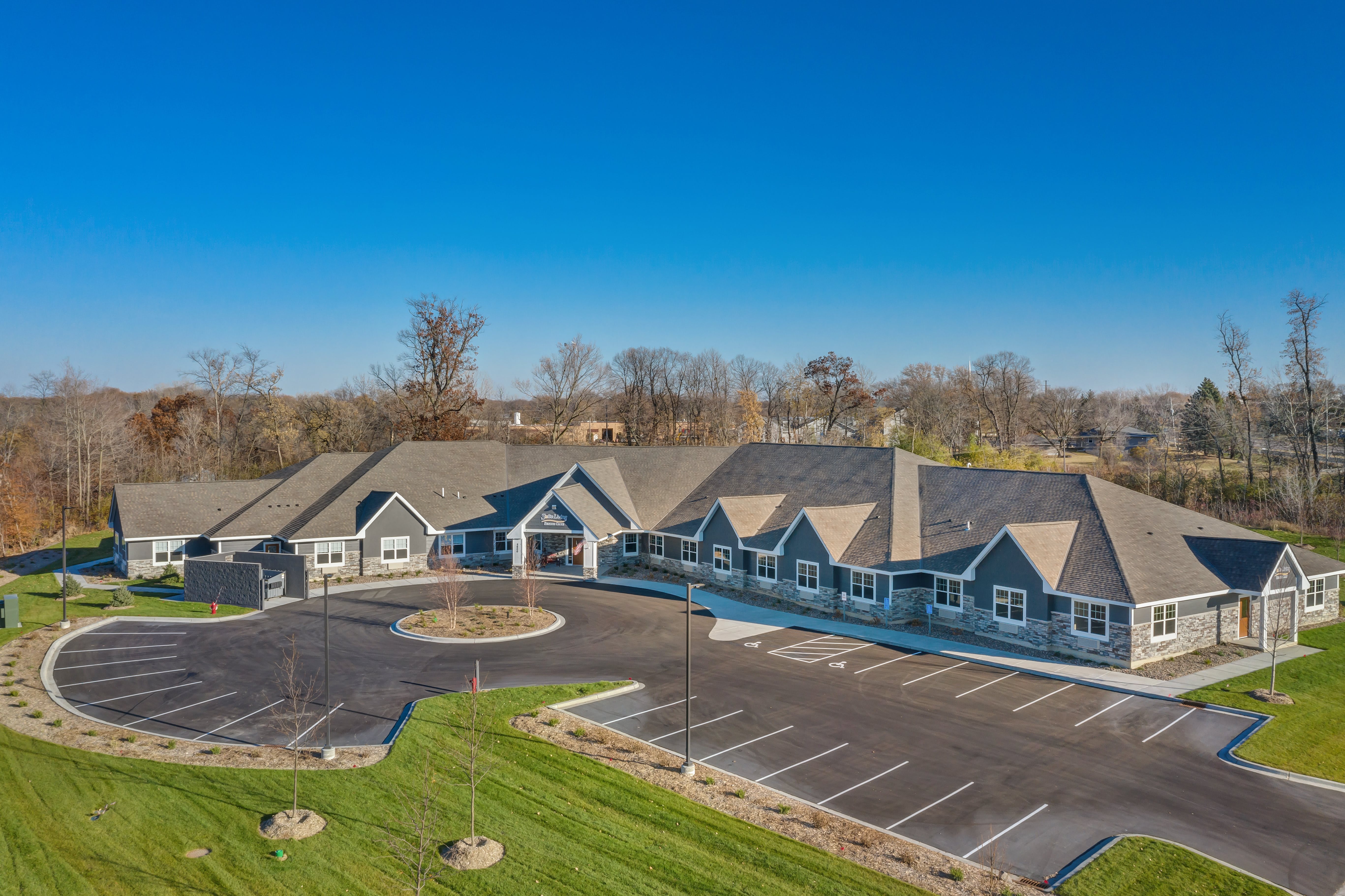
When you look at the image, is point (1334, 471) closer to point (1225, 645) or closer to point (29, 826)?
point (1225, 645)

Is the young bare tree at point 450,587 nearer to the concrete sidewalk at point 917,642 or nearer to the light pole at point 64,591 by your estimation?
the concrete sidewalk at point 917,642

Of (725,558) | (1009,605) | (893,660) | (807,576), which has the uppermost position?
(725,558)

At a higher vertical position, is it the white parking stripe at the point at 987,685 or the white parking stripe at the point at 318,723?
the white parking stripe at the point at 318,723

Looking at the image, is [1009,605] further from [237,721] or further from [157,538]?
[157,538]

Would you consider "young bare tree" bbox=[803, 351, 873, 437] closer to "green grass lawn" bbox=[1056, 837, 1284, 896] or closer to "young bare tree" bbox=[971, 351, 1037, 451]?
"young bare tree" bbox=[971, 351, 1037, 451]

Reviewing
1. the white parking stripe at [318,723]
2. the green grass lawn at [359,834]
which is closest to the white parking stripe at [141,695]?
the green grass lawn at [359,834]

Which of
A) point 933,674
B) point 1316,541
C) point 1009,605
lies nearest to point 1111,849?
point 933,674

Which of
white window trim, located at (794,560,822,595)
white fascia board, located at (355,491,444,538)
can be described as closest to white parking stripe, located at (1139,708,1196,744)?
white window trim, located at (794,560,822,595)
